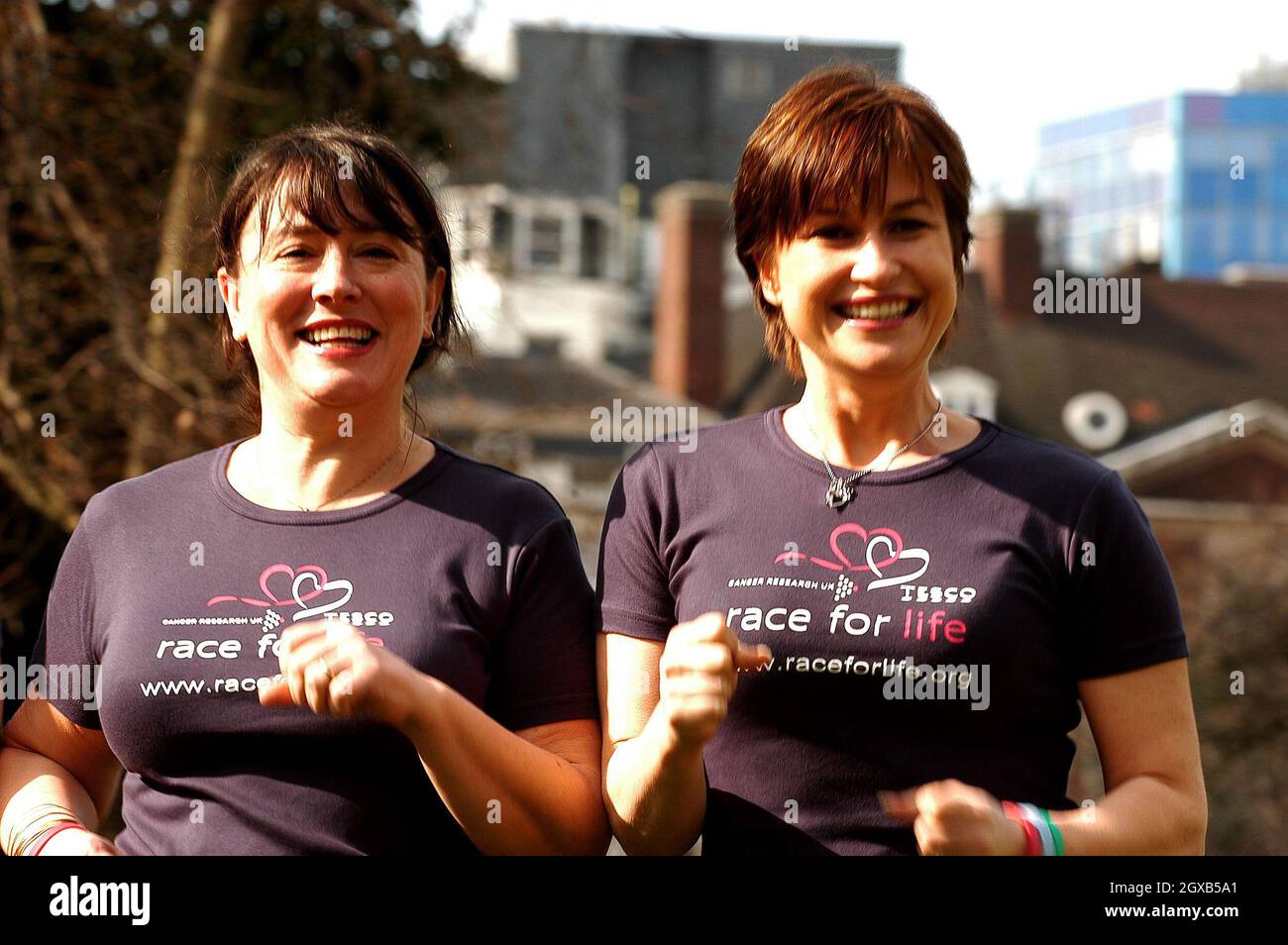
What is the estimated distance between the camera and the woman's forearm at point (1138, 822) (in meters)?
2.33

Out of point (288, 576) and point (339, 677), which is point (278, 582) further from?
point (339, 677)

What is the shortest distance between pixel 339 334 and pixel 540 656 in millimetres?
605

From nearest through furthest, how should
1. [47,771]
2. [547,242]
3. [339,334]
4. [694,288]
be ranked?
[339,334]
[47,771]
[694,288]
[547,242]

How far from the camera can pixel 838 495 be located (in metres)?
2.52

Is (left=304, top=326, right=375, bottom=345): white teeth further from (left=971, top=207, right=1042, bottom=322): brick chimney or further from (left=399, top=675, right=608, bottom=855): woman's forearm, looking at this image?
(left=971, top=207, right=1042, bottom=322): brick chimney

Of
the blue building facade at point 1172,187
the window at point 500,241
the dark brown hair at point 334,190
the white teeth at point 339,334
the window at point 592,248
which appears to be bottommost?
the white teeth at point 339,334

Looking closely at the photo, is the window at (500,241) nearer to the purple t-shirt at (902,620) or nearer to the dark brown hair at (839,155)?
the dark brown hair at (839,155)

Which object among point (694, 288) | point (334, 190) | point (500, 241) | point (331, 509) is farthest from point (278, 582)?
point (694, 288)

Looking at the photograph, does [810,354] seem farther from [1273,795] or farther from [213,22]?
[1273,795]

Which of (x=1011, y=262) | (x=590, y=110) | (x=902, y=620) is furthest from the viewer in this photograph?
(x=1011, y=262)

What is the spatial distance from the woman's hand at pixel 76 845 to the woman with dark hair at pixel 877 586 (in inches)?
30.5

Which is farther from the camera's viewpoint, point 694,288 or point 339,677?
point 694,288

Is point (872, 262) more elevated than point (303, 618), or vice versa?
point (872, 262)

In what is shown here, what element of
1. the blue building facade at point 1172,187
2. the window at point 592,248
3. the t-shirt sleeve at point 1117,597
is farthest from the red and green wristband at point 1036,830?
the window at point 592,248
